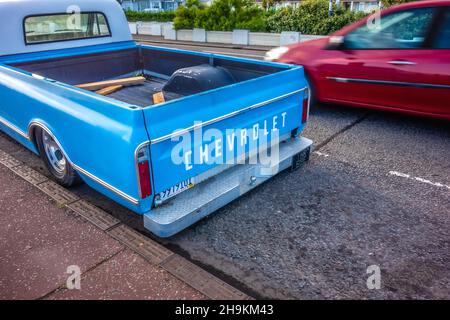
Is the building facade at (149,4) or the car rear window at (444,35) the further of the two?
the building facade at (149,4)

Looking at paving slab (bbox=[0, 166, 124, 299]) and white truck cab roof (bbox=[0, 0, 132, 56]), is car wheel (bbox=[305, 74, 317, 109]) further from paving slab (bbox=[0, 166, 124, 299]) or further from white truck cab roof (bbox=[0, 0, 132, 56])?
paving slab (bbox=[0, 166, 124, 299])

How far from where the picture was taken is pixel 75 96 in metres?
3.04

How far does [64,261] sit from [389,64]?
16.0 feet

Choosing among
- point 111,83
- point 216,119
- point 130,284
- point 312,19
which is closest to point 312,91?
point 111,83

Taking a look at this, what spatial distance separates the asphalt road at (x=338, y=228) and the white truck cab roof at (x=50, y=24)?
145 cm

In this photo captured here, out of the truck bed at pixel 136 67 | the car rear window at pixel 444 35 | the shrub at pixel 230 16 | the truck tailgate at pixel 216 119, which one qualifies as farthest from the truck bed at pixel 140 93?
the shrub at pixel 230 16

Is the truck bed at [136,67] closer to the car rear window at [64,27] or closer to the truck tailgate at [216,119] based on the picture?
the car rear window at [64,27]

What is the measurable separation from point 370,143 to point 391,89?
91cm

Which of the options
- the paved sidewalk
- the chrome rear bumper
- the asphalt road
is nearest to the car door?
the asphalt road

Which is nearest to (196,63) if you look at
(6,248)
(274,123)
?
(274,123)

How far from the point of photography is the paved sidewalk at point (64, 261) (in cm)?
263

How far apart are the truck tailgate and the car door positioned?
2.10 metres

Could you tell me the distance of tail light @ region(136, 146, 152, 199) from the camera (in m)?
2.56

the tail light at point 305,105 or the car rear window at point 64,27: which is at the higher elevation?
the car rear window at point 64,27
